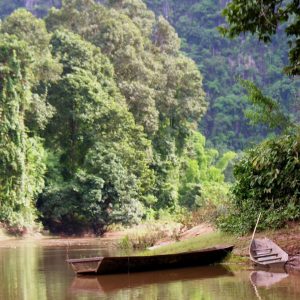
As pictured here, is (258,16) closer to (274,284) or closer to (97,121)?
(274,284)

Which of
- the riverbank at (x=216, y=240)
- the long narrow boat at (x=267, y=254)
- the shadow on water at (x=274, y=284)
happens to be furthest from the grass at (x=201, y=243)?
the shadow on water at (x=274, y=284)

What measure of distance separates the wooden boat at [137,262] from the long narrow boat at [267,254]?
2.79 feet

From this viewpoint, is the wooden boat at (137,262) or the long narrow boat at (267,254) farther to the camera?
the long narrow boat at (267,254)

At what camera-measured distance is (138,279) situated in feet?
50.6

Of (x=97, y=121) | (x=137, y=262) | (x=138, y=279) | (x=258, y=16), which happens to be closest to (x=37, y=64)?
(x=97, y=121)

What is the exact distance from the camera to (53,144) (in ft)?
159

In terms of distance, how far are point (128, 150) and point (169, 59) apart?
500 inches

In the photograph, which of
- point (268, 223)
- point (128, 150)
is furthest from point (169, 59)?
point (268, 223)

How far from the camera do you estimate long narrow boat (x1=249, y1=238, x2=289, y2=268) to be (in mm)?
16516

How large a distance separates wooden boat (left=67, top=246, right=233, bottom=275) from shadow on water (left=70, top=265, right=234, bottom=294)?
0.15 meters

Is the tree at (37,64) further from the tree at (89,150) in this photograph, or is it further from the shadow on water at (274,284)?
the shadow on water at (274,284)

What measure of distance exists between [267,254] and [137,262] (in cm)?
292

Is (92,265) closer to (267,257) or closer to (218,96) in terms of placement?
(267,257)

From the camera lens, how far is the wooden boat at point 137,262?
1593 centimetres
